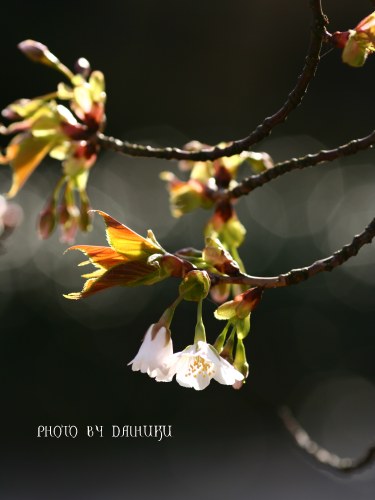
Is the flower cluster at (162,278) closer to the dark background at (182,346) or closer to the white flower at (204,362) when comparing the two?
the white flower at (204,362)

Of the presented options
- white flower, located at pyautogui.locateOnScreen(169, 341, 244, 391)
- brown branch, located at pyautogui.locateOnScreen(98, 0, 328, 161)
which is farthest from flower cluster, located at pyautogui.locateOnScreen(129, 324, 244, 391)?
brown branch, located at pyautogui.locateOnScreen(98, 0, 328, 161)

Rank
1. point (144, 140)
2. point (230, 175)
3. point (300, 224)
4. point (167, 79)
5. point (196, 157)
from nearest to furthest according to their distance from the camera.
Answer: point (196, 157), point (230, 175), point (300, 224), point (144, 140), point (167, 79)

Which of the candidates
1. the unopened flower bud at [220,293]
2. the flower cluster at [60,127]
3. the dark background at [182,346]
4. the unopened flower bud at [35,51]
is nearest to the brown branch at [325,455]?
the unopened flower bud at [220,293]

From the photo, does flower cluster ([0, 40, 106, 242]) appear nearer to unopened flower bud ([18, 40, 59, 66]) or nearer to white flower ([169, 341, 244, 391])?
unopened flower bud ([18, 40, 59, 66])

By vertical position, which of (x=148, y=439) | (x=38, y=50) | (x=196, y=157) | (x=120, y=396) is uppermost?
(x=38, y=50)

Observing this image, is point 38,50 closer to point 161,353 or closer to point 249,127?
point 161,353

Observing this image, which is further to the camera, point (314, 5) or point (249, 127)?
point (249, 127)

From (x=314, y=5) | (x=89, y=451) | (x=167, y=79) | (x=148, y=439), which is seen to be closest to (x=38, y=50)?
(x=314, y=5)
